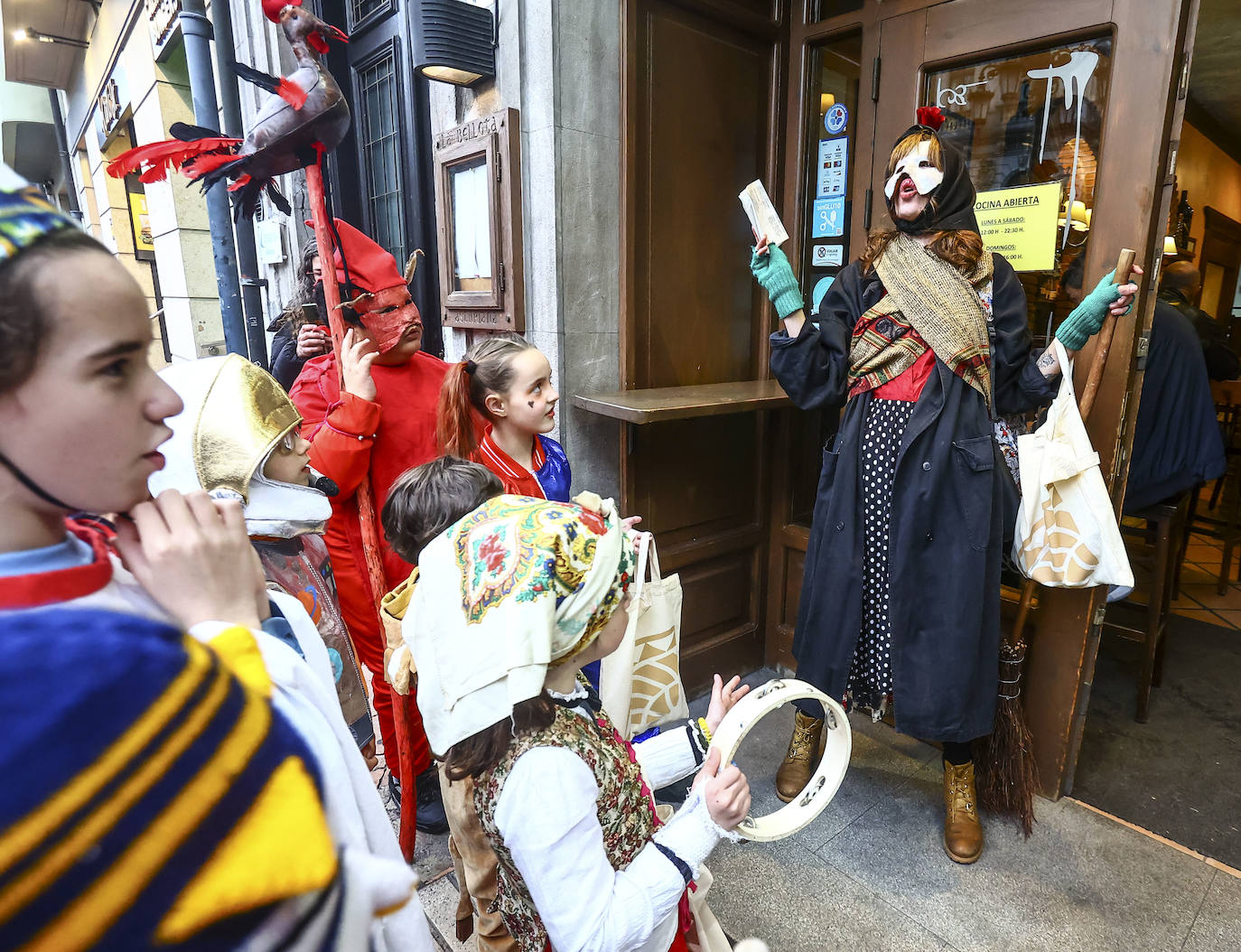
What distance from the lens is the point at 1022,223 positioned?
2396mm

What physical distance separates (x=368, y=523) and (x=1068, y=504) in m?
2.00

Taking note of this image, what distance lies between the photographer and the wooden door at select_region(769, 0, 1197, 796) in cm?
206

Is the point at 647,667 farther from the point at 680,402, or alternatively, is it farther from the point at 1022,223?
the point at 1022,223

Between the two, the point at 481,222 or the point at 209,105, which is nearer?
the point at 481,222

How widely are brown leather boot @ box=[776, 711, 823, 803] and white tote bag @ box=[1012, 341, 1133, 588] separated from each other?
0.98 m

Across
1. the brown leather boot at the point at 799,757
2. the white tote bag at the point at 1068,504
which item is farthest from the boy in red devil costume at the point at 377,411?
the white tote bag at the point at 1068,504

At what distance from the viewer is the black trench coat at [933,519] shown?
2088mm

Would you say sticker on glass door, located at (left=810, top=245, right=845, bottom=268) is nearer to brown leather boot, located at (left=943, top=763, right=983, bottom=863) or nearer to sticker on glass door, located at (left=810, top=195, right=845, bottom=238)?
sticker on glass door, located at (left=810, top=195, right=845, bottom=238)

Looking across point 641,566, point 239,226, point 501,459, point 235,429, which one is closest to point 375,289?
point 501,459

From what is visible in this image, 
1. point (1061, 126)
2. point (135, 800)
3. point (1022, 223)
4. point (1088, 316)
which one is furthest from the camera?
point (1022, 223)

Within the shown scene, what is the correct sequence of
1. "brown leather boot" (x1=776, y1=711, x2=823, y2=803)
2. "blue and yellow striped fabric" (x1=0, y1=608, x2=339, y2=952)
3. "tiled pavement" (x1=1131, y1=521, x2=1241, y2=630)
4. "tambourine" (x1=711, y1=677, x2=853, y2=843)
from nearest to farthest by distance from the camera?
"blue and yellow striped fabric" (x1=0, y1=608, x2=339, y2=952) → "tambourine" (x1=711, y1=677, x2=853, y2=843) → "brown leather boot" (x1=776, y1=711, x2=823, y2=803) → "tiled pavement" (x1=1131, y1=521, x2=1241, y2=630)

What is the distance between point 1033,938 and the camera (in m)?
1.99

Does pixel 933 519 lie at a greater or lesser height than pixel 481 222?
lesser

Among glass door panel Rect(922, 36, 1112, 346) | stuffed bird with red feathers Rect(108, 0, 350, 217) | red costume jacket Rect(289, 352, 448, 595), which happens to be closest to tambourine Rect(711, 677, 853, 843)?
red costume jacket Rect(289, 352, 448, 595)
